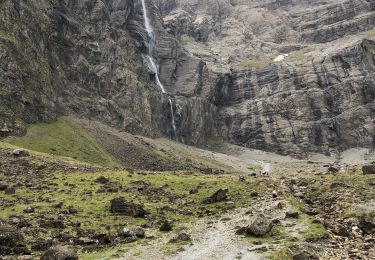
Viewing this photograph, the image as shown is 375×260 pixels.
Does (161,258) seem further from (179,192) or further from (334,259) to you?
(179,192)

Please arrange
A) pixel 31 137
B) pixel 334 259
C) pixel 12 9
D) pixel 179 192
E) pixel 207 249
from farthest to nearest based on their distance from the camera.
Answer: pixel 12 9, pixel 31 137, pixel 179 192, pixel 207 249, pixel 334 259

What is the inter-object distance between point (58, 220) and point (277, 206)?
26.7 metres

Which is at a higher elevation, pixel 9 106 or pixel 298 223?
pixel 9 106

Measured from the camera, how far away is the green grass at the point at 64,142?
135 metres

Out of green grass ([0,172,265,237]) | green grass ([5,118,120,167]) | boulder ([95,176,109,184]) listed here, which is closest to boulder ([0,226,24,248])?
green grass ([0,172,265,237])

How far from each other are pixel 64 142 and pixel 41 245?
377 ft

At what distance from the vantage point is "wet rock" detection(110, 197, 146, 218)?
163 ft

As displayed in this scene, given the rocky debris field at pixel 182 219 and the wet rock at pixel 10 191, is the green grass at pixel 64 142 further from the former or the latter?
the wet rock at pixel 10 191

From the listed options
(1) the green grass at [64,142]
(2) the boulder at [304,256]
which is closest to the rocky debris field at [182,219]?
(2) the boulder at [304,256]

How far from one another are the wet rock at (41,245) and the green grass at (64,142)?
99563 millimetres

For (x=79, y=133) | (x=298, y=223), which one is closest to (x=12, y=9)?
(x=79, y=133)

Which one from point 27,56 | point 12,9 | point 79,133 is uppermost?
point 12,9

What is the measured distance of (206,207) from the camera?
181 ft

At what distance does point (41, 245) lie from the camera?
34469mm
